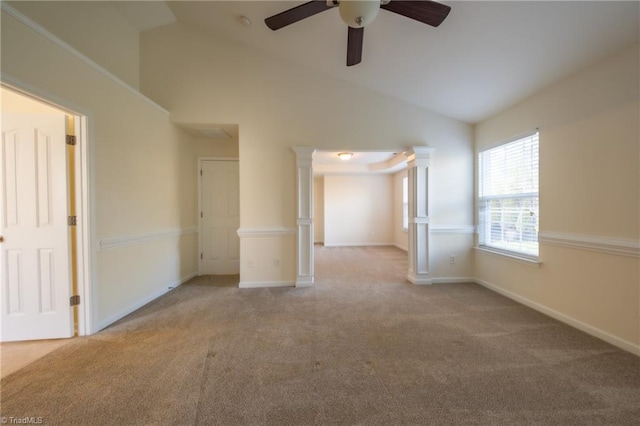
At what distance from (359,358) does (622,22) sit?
10.6ft

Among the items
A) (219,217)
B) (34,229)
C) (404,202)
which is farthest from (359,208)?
(34,229)

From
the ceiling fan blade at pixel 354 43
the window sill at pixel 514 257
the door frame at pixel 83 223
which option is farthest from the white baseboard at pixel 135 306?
the window sill at pixel 514 257

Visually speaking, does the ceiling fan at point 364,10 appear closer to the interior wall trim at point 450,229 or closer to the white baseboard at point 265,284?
the interior wall trim at point 450,229

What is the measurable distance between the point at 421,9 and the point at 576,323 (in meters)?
3.19

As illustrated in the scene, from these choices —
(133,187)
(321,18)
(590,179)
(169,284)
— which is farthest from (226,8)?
(590,179)

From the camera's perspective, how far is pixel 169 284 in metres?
3.49

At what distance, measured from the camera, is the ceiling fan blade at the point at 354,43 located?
2.01 metres

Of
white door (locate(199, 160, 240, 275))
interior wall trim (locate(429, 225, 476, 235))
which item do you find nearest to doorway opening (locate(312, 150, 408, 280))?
white door (locate(199, 160, 240, 275))

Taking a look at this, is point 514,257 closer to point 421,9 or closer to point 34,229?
point 421,9

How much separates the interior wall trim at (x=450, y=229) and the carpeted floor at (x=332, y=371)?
1.17 meters

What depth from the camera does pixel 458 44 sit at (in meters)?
Result: 2.42

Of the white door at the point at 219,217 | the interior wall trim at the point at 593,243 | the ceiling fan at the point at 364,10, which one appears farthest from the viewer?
the white door at the point at 219,217

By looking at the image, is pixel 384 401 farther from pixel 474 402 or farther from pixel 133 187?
pixel 133 187

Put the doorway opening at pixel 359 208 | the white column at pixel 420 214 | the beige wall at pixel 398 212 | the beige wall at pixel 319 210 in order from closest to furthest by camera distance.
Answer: the white column at pixel 420 214 → the beige wall at pixel 398 212 → the doorway opening at pixel 359 208 → the beige wall at pixel 319 210
